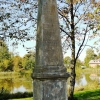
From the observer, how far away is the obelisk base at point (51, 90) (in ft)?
10.8

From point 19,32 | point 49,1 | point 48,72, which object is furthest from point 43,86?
point 19,32

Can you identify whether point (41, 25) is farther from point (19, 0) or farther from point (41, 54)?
point (19, 0)

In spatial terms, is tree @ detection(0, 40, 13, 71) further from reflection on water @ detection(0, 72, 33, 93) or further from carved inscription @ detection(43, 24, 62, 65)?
carved inscription @ detection(43, 24, 62, 65)

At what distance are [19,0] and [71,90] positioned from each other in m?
7.30

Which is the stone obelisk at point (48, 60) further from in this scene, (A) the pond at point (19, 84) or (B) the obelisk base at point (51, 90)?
(A) the pond at point (19, 84)

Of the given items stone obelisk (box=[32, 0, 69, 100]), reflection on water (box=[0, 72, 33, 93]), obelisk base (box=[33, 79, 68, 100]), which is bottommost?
reflection on water (box=[0, 72, 33, 93])

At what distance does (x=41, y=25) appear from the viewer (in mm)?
3545

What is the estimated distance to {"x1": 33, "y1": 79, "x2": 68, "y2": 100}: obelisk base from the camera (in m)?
3.31

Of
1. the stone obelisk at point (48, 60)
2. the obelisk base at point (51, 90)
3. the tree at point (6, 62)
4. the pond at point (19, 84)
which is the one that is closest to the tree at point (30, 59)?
the pond at point (19, 84)

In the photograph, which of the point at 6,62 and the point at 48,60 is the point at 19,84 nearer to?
the point at 6,62

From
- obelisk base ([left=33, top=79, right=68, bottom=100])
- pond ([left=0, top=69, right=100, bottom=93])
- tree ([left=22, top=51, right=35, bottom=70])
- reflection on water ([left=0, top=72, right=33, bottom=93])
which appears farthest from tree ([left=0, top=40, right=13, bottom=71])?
obelisk base ([left=33, top=79, right=68, bottom=100])

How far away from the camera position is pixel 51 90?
332 cm

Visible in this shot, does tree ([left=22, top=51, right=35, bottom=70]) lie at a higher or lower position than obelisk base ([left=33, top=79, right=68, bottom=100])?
higher

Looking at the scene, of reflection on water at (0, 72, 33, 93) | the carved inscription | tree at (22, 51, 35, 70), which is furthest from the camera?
reflection on water at (0, 72, 33, 93)
